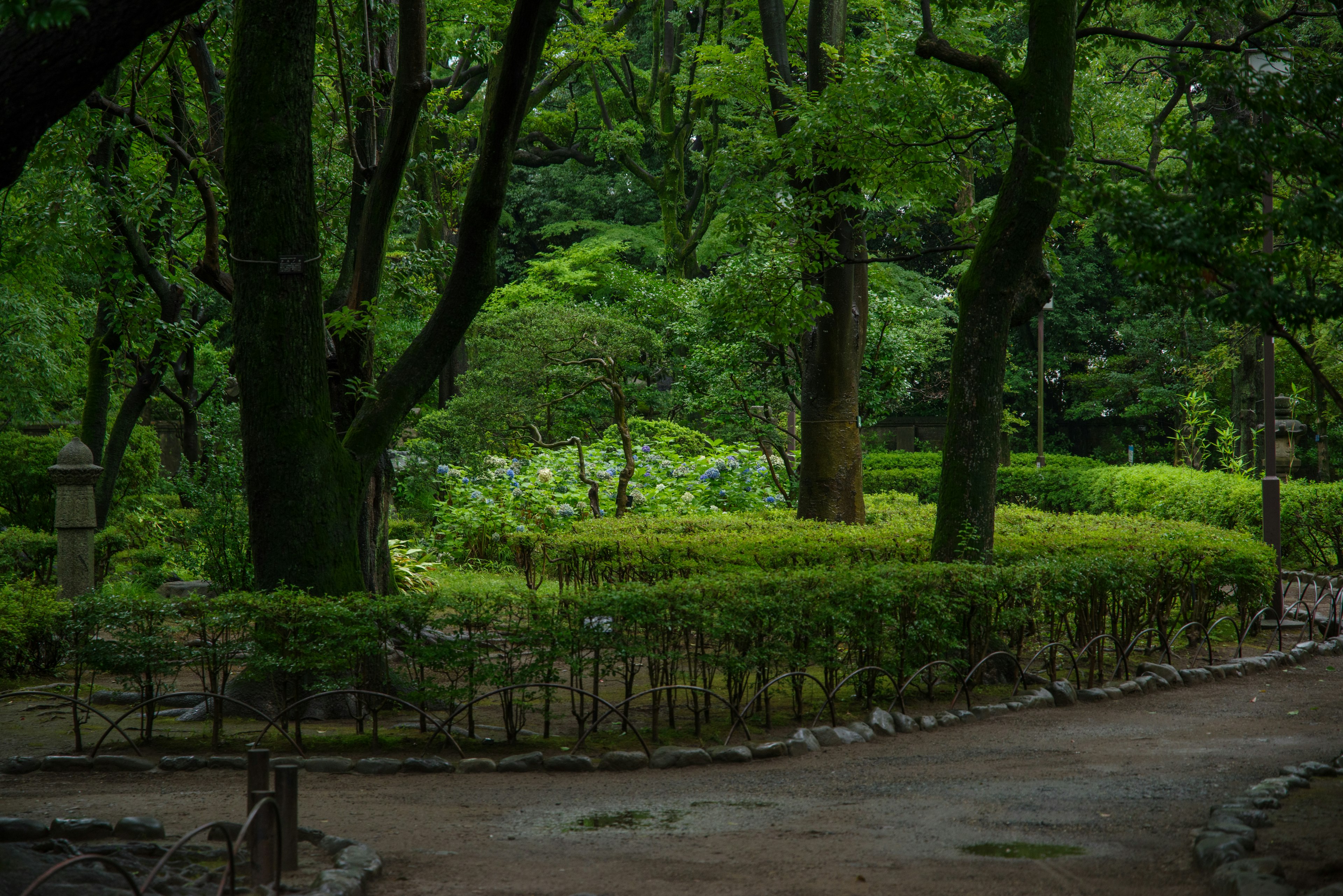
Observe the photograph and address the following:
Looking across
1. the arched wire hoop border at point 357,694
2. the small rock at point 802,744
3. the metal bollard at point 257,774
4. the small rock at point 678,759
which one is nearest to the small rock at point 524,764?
the arched wire hoop border at point 357,694

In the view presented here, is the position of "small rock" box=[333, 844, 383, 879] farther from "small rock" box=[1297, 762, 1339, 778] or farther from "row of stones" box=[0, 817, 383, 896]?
"small rock" box=[1297, 762, 1339, 778]

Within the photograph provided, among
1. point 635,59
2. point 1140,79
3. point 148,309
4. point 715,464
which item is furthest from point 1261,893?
point 635,59

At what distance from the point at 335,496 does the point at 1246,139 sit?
589 cm

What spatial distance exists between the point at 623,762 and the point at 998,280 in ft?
16.3

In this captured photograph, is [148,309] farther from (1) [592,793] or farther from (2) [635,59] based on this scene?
(2) [635,59]

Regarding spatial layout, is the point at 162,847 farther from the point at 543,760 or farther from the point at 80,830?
→ the point at 543,760

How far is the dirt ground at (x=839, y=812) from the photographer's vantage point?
3.99 metres

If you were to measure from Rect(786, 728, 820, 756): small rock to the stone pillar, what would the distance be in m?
7.20

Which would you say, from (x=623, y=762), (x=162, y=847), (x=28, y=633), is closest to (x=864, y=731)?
(x=623, y=762)

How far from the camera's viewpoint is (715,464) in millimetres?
15523

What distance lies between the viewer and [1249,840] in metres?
4.10

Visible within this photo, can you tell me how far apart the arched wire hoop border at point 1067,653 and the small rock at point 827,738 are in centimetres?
171

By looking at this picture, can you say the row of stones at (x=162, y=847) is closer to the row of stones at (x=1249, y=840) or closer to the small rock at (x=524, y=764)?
the small rock at (x=524, y=764)

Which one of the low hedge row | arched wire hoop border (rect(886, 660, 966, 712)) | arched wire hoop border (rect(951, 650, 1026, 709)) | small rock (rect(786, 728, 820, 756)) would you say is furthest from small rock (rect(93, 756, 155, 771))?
the low hedge row
